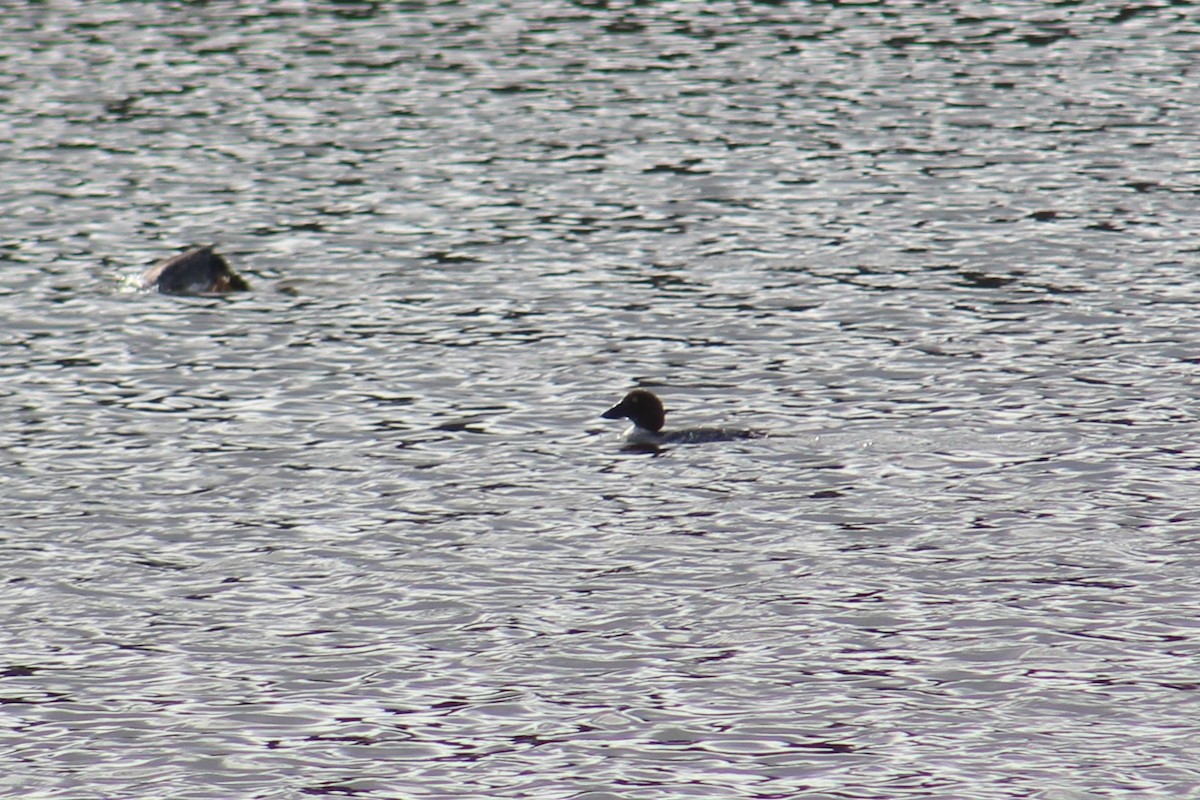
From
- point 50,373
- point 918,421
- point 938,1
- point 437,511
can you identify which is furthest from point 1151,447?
point 938,1

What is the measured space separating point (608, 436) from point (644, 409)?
689 millimetres

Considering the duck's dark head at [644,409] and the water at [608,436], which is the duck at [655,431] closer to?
the duck's dark head at [644,409]

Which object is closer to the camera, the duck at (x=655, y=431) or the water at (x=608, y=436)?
the water at (x=608, y=436)

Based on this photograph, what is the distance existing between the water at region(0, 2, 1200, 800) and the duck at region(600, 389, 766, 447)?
0.32 metres

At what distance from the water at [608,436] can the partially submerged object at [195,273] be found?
1.48ft

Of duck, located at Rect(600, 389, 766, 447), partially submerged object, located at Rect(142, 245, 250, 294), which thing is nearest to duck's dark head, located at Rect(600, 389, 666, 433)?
duck, located at Rect(600, 389, 766, 447)

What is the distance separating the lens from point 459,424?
2302 centimetres

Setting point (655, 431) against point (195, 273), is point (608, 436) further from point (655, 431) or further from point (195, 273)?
point (195, 273)

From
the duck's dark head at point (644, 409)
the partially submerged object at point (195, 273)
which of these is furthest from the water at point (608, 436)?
the duck's dark head at point (644, 409)

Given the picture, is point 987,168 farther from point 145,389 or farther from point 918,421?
point 145,389

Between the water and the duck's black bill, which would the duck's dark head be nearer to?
the duck's black bill

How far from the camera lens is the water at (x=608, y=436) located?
1468cm

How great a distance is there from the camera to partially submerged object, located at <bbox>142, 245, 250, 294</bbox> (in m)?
29.5

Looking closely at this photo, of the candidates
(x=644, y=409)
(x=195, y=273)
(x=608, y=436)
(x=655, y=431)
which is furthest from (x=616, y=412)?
(x=195, y=273)
